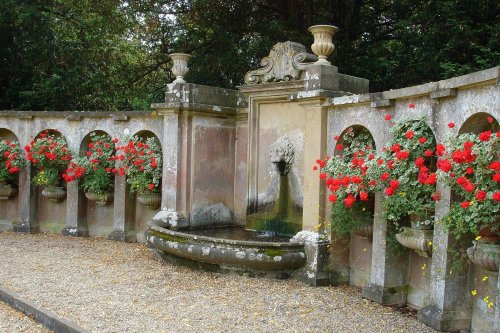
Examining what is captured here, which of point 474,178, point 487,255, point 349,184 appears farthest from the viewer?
point 349,184

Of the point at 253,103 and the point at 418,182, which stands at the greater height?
the point at 253,103

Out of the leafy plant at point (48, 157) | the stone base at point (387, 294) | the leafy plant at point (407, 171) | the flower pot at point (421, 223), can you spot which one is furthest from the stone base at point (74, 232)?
the flower pot at point (421, 223)

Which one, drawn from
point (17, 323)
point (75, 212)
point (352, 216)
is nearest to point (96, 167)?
point (75, 212)

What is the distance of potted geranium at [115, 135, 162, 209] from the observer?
9.38 metres

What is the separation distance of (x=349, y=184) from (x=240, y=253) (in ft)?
5.70

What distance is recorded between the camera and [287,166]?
320 inches

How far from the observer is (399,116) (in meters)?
6.13

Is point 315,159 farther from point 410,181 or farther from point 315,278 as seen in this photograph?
point 410,181

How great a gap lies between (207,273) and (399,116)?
10.9 ft

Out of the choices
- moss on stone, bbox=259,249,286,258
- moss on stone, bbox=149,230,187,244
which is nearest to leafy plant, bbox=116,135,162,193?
moss on stone, bbox=149,230,187,244

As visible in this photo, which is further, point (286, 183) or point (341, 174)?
point (286, 183)

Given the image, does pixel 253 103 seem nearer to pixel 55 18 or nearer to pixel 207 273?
pixel 207 273

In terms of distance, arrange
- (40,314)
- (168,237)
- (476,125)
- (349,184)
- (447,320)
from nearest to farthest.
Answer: (476,125), (447,320), (40,314), (349,184), (168,237)

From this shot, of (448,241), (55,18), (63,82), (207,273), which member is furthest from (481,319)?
(55,18)
